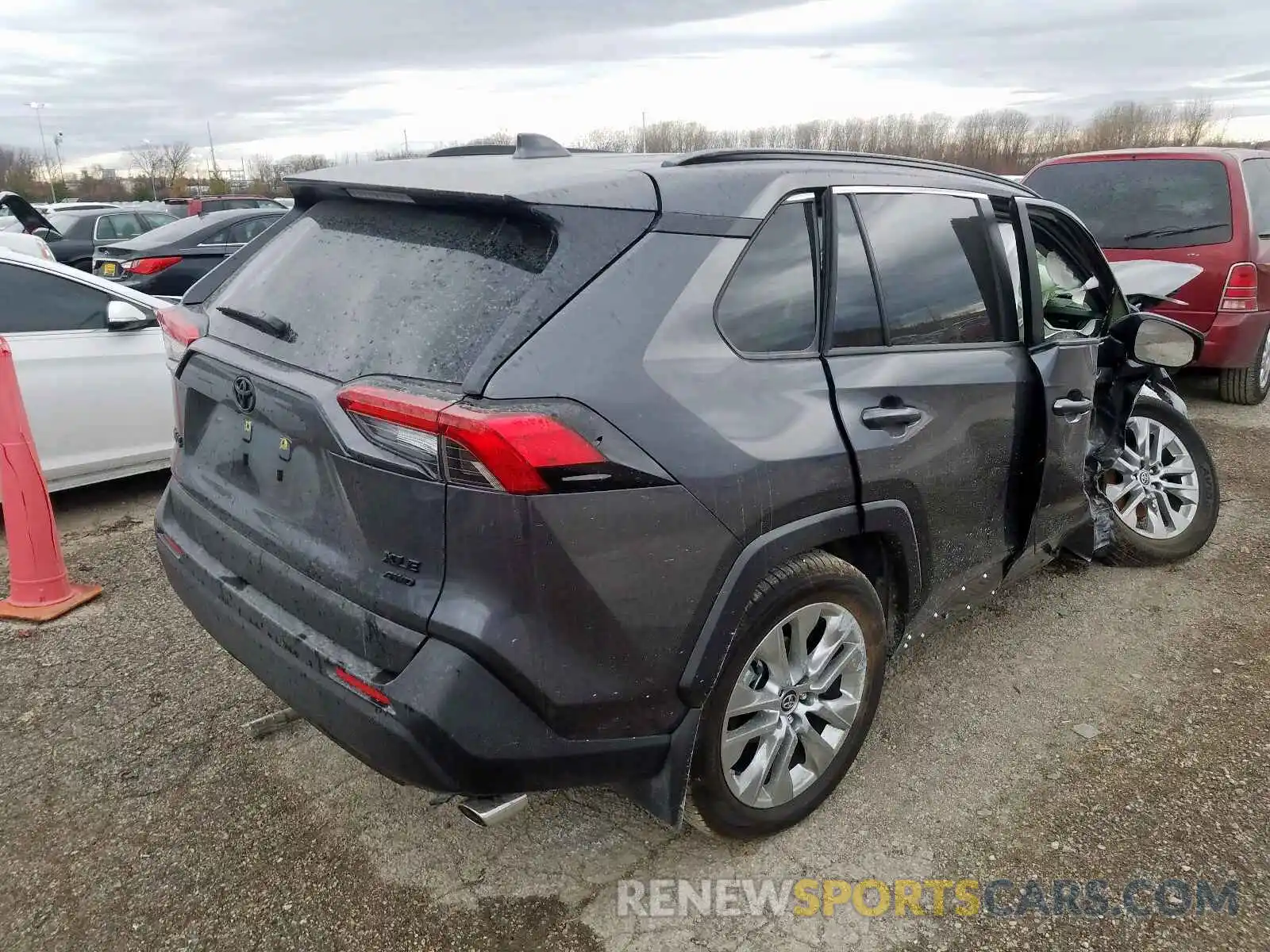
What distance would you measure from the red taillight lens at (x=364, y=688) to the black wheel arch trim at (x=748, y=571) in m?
0.66

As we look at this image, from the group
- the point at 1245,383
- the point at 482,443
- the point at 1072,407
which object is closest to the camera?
the point at 482,443

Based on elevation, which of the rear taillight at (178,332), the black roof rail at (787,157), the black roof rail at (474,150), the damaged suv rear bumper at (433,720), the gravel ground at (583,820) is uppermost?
the black roof rail at (474,150)

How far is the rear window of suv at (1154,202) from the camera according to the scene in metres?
6.59

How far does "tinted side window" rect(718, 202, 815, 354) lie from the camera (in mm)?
2211

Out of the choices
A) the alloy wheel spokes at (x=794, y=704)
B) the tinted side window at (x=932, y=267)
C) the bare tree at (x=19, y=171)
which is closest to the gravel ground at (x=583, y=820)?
the alloy wheel spokes at (x=794, y=704)

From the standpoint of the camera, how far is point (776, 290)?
7.59ft

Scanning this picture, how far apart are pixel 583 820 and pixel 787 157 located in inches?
77.9

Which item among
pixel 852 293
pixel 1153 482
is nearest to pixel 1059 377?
pixel 852 293

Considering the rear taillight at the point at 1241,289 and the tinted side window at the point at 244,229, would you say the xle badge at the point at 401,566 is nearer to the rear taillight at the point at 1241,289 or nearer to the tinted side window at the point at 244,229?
the rear taillight at the point at 1241,289

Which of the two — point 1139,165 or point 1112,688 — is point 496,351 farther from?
point 1139,165

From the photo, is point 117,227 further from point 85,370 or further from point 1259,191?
point 1259,191

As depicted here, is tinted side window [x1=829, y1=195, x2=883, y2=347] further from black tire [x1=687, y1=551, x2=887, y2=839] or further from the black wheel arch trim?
black tire [x1=687, y1=551, x2=887, y2=839]

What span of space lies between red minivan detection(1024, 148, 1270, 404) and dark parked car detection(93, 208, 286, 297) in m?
6.88

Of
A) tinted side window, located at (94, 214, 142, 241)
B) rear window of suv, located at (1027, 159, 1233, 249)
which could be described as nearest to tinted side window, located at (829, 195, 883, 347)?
rear window of suv, located at (1027, 159, 1233, 249)
